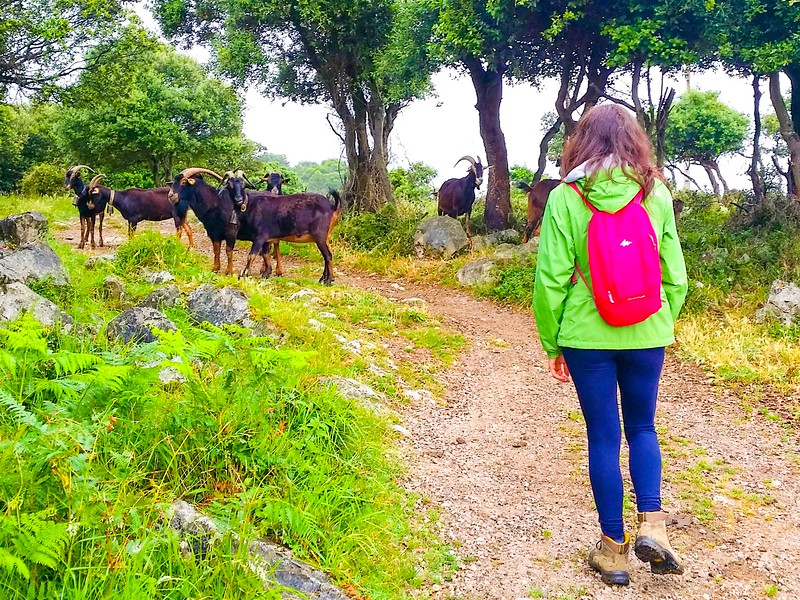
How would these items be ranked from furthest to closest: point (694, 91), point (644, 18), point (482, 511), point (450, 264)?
point (694, 91) → point (450, 264) → point (644, 18) → point (482, 511)

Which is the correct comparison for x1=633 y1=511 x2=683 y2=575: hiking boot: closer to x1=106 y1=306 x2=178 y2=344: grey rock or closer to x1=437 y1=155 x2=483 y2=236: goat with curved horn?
x1=106 y1=306 x2=178 y2=344: grey rock

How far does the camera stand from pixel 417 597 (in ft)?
9.66

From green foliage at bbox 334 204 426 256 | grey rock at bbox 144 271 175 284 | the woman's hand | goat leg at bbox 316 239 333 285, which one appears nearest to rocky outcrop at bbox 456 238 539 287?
green foliage at bbox 334 204 426 256

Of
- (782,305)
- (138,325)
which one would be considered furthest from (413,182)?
(138,325)

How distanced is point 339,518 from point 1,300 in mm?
3464

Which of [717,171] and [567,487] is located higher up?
[717,171]

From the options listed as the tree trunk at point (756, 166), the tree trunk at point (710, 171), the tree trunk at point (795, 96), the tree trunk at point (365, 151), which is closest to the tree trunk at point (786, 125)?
the tree trunk at point (795, 96)

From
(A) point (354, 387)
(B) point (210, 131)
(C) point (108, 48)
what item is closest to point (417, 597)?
(A) point (354, 387)

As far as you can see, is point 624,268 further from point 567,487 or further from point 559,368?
point 567,487

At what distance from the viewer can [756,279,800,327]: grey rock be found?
287 inches

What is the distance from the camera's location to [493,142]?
13336 millimetres

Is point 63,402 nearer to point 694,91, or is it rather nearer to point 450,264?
point 450,264

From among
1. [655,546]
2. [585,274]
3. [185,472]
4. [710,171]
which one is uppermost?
[710,171]

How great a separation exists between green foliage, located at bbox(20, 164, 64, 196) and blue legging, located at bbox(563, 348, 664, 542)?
23423 mm
